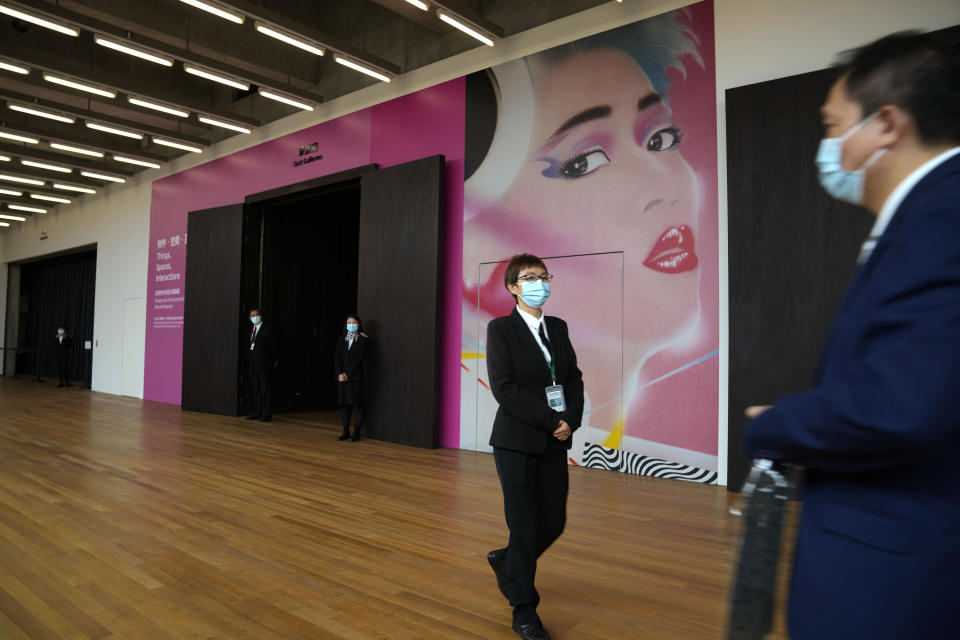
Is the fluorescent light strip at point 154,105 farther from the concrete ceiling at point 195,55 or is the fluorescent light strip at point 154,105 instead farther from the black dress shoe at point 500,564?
the black dress shoe at point 500,564

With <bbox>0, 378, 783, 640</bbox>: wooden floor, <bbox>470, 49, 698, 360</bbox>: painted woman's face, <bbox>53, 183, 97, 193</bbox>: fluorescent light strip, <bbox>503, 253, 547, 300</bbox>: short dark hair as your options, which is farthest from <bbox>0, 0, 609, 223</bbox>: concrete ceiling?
<bbox>0, 378, 783, 640</bbox>: wooden floor

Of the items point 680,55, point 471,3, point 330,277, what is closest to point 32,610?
point 680,55

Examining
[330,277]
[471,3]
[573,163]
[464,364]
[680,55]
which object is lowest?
[464,364]

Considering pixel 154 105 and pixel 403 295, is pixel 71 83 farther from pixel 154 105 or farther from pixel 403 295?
pixel 403 295

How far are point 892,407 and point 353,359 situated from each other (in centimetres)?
728

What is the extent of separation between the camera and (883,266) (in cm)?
80

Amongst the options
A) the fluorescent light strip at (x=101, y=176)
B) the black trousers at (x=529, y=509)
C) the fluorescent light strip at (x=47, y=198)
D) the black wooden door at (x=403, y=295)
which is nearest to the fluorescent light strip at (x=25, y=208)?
the fluorescent light strip at (x=47, y=198)

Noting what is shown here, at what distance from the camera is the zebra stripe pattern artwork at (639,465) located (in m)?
5.53

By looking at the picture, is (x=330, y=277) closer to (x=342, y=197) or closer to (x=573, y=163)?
(x=342, y=197)

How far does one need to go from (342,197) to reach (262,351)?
9.47ft

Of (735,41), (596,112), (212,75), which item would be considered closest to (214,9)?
(212,75)

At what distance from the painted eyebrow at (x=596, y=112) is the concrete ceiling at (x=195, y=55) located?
120 centimetres

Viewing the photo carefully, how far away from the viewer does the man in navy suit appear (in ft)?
2.39

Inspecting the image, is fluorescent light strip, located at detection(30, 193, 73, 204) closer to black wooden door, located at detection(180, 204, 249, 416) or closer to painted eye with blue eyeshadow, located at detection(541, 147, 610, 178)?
black wooden door, located at detection(180, 204, 249, 416)
